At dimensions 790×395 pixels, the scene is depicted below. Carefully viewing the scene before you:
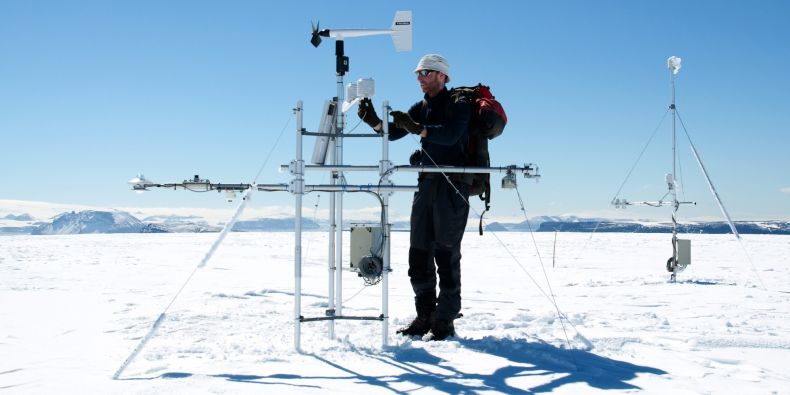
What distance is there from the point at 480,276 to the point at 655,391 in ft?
25.9

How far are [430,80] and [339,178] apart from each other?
111 centimetres

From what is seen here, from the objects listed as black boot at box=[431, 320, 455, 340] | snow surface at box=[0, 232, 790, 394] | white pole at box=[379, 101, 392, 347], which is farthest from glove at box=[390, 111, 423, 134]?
black boot at box=[431, 320, 455, 340]

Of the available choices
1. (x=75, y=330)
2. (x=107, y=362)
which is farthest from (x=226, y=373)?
(x=75, y=330)

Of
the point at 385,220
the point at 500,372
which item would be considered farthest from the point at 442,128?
the point at 500,372

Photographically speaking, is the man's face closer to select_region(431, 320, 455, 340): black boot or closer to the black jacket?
the black jacket

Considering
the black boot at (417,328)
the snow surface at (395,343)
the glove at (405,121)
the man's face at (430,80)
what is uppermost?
the man's face at (430,80)

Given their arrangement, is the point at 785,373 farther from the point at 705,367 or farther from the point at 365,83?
the point at 365,83

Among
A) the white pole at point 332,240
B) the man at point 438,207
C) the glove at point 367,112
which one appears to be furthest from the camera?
the man at point 438,207

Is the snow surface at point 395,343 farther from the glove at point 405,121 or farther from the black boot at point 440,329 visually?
the glove at point 405,121

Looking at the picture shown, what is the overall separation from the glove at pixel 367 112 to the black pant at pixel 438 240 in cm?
66

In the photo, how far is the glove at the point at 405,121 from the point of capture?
4238mm

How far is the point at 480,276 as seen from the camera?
36.5 ft

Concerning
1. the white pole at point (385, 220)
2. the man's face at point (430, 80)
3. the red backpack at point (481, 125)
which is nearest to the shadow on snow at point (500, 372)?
the white pole at point (385, 220)

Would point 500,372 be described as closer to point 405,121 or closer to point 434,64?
point 405,121
